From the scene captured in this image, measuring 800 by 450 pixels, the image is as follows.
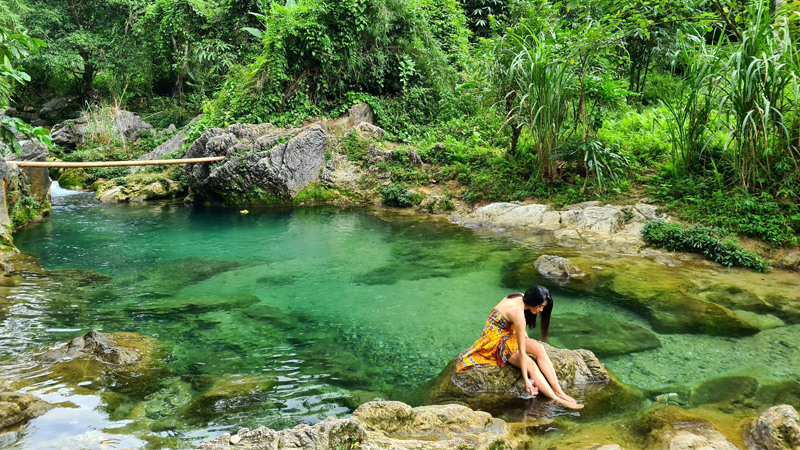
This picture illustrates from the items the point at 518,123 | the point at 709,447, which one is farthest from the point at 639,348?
the point at 518,123

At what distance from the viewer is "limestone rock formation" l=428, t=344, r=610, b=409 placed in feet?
11.7

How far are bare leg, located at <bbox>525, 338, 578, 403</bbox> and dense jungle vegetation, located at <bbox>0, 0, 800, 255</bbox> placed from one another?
3665 mm

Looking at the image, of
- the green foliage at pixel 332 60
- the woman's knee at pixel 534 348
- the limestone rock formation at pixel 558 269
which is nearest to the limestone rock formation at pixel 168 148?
the green foliage at pixel 332 60

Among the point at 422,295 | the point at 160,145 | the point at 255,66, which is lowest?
the point at 422,295

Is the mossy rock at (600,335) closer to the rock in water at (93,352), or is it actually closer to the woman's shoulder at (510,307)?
the woman's shoulder at (510,307)

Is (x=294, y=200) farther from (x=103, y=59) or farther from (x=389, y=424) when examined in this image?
(x=103, y=59)

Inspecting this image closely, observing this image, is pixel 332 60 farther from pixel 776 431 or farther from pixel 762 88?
pixel 776 431

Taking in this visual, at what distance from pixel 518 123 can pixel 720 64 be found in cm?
344

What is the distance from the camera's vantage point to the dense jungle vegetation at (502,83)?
659 centimetres

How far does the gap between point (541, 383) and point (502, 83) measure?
7.26 m

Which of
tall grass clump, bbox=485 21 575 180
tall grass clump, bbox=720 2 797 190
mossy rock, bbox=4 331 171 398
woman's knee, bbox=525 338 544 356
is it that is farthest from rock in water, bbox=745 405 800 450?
tall grass clump, bbox=485 21 575 180

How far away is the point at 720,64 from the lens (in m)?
6.75

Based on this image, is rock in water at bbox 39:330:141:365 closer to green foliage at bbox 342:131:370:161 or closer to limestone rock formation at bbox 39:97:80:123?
green foliage at bbox 342:131:370:161

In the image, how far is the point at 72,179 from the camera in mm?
14773
